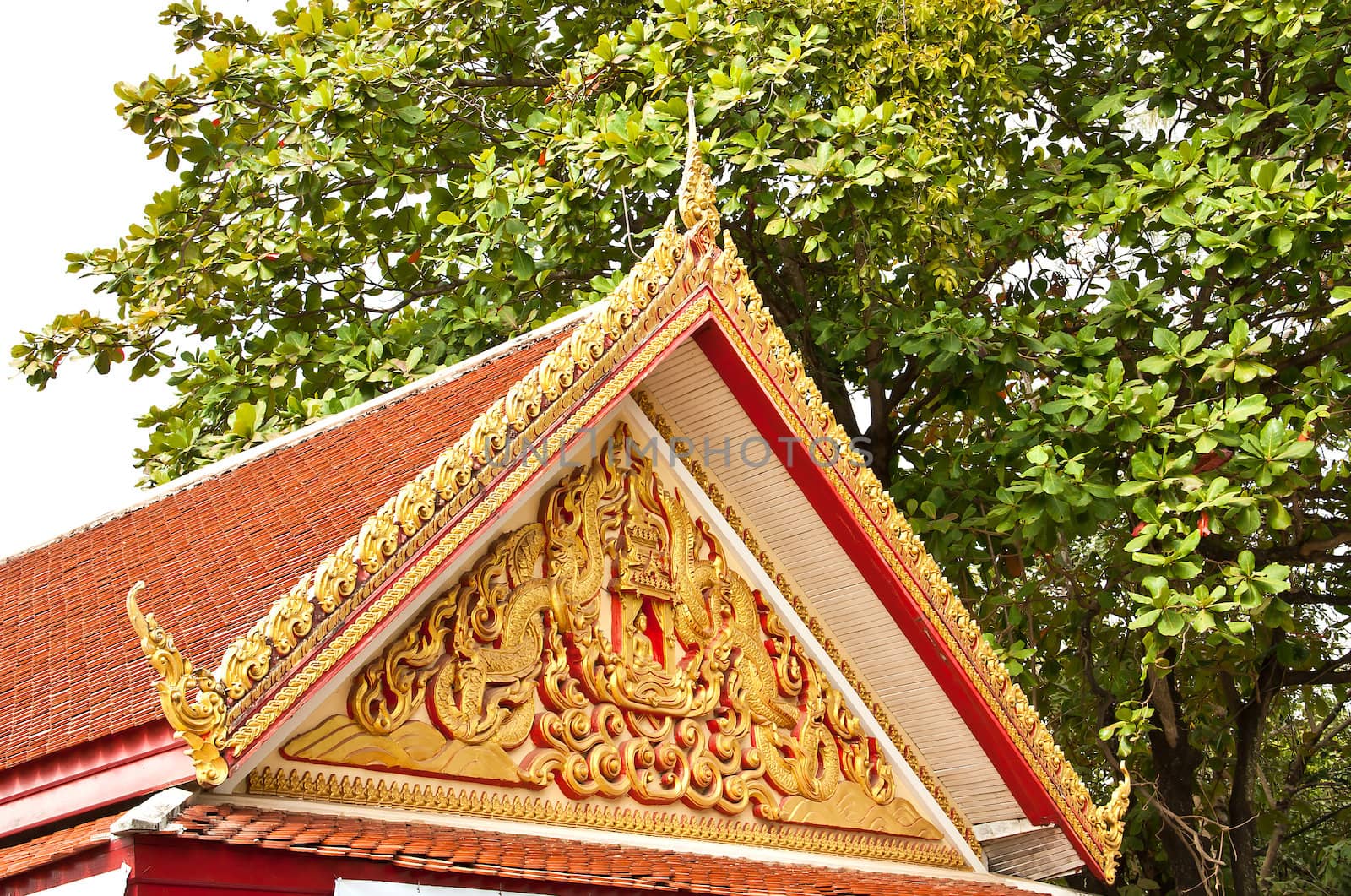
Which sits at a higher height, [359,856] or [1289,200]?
[1289,200]

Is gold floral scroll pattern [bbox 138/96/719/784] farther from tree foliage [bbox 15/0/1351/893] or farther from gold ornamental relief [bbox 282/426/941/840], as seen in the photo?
tree foliage [bbox 15/0/1351/893]

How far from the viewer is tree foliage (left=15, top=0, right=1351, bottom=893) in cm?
838

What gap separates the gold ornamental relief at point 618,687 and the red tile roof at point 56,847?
598mm

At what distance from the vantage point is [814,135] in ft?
28.6

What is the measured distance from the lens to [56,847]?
3305 mm

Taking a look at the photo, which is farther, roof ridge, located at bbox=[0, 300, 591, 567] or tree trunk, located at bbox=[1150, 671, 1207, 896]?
tree trunk, located at bbox=[1150, 671, 1207, 896]

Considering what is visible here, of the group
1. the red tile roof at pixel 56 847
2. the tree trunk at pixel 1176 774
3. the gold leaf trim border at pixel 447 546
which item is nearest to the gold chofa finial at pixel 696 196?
the gold leaf trim border at pixel 447 546

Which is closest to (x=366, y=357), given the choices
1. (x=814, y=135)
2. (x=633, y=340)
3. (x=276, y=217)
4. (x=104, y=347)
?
(x=276, y=217)

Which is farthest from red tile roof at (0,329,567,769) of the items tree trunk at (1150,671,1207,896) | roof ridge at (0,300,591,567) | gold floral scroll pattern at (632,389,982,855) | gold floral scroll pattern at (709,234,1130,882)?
tree trunk at (1150,671,1207,896)

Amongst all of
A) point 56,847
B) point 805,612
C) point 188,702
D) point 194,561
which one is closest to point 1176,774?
point 805,612

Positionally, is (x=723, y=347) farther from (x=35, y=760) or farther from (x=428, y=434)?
(x=35, y=760)

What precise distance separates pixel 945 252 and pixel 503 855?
5852 mm

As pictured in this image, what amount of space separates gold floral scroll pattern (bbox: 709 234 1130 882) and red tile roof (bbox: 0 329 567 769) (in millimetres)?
996

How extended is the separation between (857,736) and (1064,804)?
981 mm
